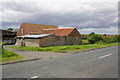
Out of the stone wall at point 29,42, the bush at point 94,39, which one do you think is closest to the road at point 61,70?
the stone wall at point 29,42

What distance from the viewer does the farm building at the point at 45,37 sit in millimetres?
31169

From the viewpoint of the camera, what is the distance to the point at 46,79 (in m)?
7.06

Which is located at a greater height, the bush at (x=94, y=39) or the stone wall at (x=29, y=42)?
the bush at (x=94, y=39)

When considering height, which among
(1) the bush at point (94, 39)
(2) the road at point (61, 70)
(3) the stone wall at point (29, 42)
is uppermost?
(1) the bush at point (94, 39)

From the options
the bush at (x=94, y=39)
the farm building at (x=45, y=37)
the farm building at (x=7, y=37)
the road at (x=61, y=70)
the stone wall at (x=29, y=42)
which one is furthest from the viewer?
the bush at (x=94, y=39)

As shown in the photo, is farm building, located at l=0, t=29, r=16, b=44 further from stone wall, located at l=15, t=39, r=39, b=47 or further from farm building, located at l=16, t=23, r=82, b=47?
stone wall, located at l=15, t=39, r=39, b=47

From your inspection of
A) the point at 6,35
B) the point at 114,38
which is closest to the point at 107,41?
the point at 114,38

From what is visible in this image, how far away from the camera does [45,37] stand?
1229 inches

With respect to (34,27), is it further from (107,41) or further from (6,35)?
(107,41)

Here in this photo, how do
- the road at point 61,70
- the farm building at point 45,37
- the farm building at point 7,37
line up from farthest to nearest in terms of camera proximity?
the farm building at point 7,37, the farm building at point 45,37, the road at point 61,70

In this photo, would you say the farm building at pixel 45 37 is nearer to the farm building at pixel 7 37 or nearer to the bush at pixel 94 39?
the farm building at pixel 7 37

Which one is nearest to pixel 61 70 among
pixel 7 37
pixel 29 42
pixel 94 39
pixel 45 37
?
pixel 45 37

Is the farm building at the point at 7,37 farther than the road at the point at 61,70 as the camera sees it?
Yes

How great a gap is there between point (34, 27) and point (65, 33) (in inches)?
564
